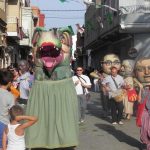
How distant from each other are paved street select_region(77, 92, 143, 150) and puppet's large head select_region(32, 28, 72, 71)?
6.24 ft

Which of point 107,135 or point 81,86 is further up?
point 81,86

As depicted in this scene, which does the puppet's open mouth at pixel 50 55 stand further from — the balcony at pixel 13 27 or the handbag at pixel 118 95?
the balcony at pixel 13 27

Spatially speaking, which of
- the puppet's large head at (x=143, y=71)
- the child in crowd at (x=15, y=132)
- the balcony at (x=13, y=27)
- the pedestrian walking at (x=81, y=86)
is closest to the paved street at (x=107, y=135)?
the pedestrian walking at (x=81, y=86)

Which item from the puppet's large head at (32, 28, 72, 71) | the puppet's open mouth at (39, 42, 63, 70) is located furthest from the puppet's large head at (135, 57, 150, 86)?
the puppet's open mouth at (39, 42, 63, 70)

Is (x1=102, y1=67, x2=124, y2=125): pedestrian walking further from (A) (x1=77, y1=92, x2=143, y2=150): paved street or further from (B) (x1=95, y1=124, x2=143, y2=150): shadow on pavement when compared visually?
(B) (x1=95, y1=124, x2=143, y2=150): shadow on pavement

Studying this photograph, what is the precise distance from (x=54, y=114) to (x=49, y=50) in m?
1.16

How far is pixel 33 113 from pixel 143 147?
7.47ft

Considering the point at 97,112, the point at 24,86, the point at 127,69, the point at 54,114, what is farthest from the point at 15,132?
the point at 97,112

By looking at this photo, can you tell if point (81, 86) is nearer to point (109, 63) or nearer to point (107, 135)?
point (107, 135)

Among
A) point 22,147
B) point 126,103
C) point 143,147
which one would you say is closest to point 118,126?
point 126,103

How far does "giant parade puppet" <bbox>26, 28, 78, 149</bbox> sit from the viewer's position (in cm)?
912

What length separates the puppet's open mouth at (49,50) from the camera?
9.21 meters

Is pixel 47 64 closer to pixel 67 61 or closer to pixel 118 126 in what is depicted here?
pixel 67 61

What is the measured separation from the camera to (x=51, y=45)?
363 inches
